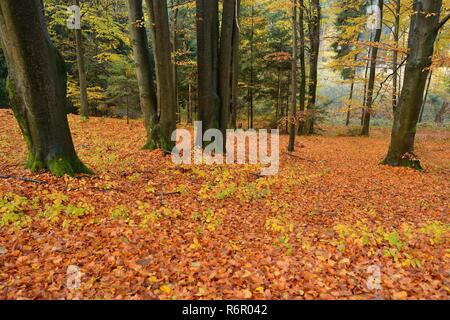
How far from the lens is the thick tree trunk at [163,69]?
770 centimetres

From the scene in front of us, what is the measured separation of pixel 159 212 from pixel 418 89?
8.84m

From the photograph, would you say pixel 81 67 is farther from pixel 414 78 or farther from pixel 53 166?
pixel 414 78

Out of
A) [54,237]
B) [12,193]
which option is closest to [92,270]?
[54,237]

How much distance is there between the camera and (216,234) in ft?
16.2

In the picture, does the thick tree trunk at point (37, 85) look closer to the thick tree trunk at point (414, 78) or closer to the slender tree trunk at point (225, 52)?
the slender tree trunk at point (225, 52)

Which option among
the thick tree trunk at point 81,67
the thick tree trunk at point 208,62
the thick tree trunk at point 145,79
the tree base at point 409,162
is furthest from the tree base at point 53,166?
the tree base at point 409,162

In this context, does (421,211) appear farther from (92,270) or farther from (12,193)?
(12,193)

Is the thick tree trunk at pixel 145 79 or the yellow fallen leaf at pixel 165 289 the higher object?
the thick tree trunk at pixel 145 79

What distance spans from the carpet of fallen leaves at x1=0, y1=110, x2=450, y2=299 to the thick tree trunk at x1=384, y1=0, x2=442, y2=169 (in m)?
1.49

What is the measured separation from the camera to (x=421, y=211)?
6.09 meters


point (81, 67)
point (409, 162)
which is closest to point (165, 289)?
point (409, 162)

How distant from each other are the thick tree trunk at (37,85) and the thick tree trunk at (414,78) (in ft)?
32.5

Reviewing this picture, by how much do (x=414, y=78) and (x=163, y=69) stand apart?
7.89 metres

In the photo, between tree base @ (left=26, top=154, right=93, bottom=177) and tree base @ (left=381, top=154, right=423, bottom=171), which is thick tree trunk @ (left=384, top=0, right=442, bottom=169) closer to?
tree base @ (left=381, top=154, right=423, bottom=171)
